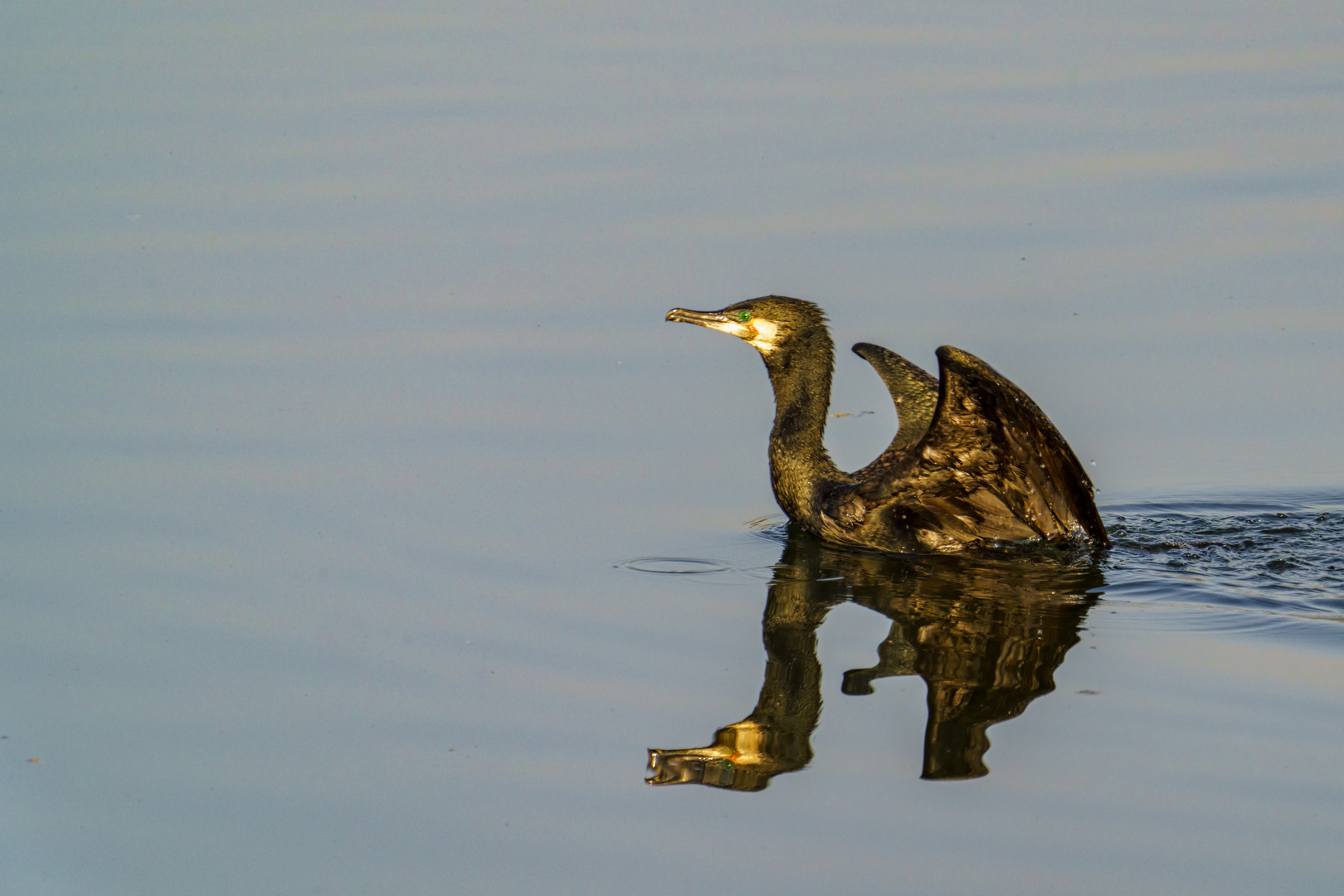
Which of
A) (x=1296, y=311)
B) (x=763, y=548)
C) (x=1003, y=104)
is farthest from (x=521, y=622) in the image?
(x=1003, y=104)

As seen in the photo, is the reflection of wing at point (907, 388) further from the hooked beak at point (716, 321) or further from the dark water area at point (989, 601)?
the dark water area at point (989, 601)

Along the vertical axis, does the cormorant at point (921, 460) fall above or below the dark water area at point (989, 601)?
above

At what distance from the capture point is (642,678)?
589 centimetres

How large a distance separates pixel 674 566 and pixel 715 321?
159 cm

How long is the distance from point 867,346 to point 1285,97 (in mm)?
6035

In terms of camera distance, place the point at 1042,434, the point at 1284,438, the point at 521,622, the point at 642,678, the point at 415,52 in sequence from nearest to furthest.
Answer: the point at 642,678, the point at 521,622, the point at 1042,434, the point at 1284,438, the point at 415,52

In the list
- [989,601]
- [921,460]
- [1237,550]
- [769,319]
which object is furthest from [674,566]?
[1237,550]

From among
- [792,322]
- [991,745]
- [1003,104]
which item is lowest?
[991,745]

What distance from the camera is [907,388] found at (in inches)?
328

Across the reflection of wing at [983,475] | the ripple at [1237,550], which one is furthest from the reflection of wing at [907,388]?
the ripple at [1237,550]

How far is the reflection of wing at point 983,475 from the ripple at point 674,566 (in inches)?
37.4

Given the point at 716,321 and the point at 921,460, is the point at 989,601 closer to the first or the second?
the point at 921,460

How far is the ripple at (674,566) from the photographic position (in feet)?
23.2

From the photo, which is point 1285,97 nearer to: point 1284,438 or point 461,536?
point 1284,438
